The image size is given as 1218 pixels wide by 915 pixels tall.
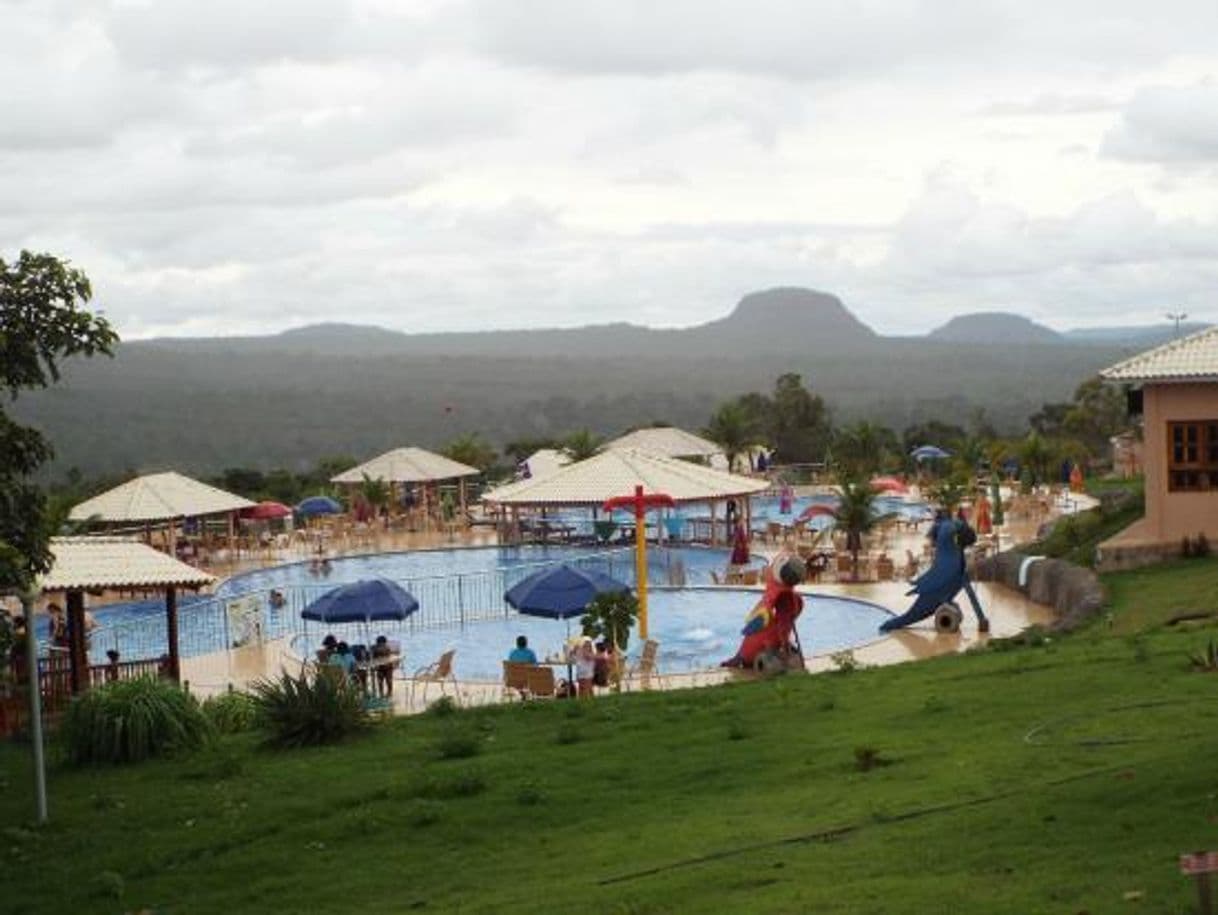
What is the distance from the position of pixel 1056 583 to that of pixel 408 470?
24.9 meters

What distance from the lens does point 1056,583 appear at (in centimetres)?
2494

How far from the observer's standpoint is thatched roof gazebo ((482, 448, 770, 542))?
33.4 meters

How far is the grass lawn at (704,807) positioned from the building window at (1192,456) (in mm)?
9664

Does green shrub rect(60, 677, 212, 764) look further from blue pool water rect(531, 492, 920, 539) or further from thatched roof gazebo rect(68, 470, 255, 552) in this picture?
blue pool water rect(531, 492, 920, 539)

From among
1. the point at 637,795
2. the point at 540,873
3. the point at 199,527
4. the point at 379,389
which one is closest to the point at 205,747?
the point at 637,795

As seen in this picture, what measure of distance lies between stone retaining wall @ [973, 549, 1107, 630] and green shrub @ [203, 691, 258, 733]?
956 centimetres

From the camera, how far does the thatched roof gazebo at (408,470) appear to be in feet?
153

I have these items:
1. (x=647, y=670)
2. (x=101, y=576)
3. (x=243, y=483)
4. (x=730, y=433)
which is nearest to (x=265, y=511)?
(x=243, y=483)

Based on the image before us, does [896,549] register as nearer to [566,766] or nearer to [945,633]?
[945,633]

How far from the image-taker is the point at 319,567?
120 ft

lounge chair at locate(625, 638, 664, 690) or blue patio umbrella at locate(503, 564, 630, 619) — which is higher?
blue patio umbrella at locate(503, 564, 630, 619)

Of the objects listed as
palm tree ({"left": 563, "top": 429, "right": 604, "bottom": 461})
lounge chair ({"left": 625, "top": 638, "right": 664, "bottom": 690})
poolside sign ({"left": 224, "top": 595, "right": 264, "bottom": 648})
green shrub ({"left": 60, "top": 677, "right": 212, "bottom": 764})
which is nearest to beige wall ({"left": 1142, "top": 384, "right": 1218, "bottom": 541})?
lounge chair ({"left": 625, "top": 638, "right": 664, "bottom": 690})

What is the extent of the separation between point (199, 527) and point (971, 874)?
37745 mm

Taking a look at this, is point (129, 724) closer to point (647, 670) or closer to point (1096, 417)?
point (647, 670)
